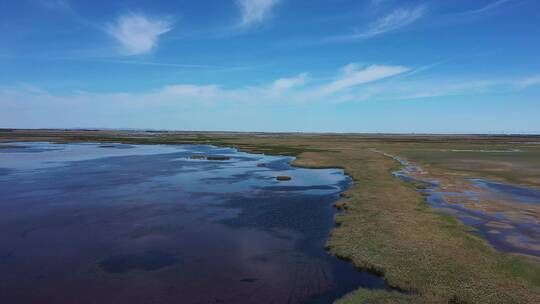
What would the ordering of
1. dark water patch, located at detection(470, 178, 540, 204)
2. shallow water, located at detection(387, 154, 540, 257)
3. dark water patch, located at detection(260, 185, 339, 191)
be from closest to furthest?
1. shallow water, located at detection(387, 154, 540, 257)
2. dark water patch, located at detection(470, 178, 540, 204)
3. dark water patch, located at detection(260, 185, 339, 191)

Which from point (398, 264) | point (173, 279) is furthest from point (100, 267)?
point (398, 264)

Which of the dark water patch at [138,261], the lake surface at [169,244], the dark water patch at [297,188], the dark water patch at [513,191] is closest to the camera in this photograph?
the lake surface at [169,244]

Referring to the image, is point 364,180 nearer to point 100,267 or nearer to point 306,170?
point 306,170

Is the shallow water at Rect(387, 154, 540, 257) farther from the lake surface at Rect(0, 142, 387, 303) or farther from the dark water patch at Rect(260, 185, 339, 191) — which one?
the dark water patch at Rect(260, 185, 339, 191)

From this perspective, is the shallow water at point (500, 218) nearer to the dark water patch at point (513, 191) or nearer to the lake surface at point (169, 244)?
the dark water patch at point (513, 191)

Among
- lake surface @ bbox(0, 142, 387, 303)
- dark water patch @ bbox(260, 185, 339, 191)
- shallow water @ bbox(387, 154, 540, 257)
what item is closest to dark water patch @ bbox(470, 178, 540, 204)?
shallow water @ bbox(387, 154, 540, 257)

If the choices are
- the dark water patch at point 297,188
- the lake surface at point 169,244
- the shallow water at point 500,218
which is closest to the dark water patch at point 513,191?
the shallow water at point 500,218

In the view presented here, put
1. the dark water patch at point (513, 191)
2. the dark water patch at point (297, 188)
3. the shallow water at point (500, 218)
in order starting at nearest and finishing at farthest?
the shallow water at point (500, 218)
the dark water patch at point (513, 191)
the dark water patch at point (297, 188)
